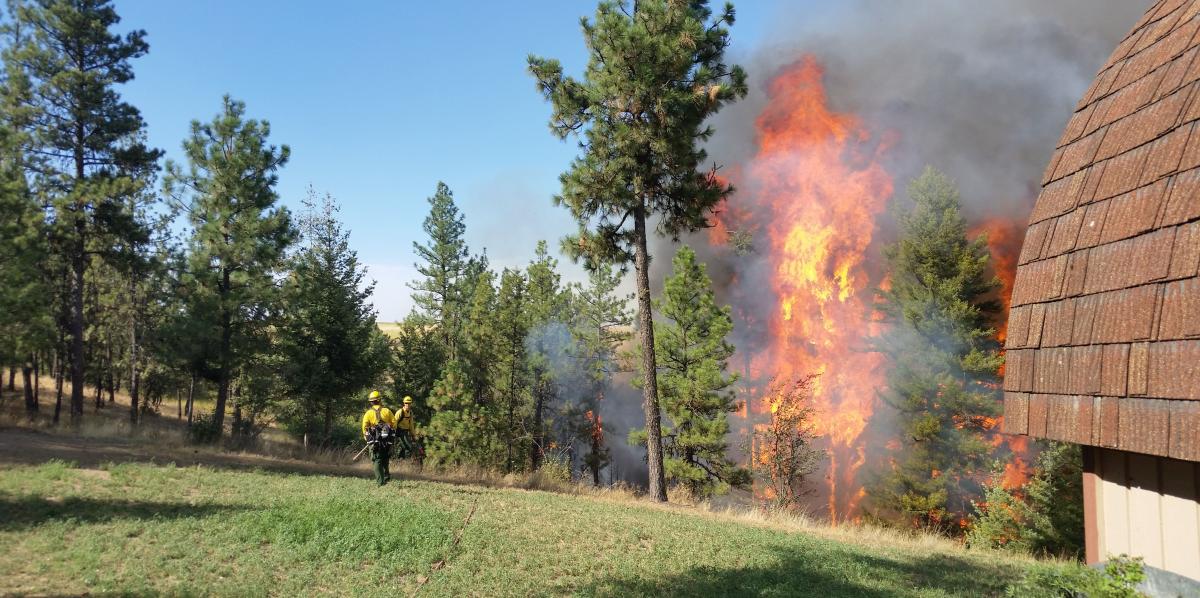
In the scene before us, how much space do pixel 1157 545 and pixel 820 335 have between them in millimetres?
35767

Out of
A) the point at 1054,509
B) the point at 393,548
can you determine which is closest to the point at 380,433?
the point at 393,548

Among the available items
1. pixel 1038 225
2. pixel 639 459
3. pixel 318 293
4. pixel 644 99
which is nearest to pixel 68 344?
pixel 318 293

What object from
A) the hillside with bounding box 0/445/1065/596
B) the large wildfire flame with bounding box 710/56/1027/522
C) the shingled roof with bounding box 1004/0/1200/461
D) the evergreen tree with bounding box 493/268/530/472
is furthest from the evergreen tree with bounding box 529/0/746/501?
the large wildfire flame with bounding box 710/56/1027/522

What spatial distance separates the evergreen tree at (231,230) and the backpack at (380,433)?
15784mm

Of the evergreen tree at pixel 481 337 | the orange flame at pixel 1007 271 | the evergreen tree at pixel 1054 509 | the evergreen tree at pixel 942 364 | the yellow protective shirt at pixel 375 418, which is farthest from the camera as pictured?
the evergreen tree at pixel 481 337

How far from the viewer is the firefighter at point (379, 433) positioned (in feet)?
46.4

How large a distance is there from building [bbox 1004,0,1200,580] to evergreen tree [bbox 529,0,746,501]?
1098 centimetres

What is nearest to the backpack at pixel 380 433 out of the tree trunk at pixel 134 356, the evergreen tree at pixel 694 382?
the evergreen tree at pixel 694 382

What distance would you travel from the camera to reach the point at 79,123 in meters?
24.5

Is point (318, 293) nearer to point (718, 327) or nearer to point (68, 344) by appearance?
point (718, 327)

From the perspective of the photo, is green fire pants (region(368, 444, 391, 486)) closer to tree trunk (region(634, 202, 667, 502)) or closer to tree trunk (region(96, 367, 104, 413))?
tree trunk (region(634, 202, 667, 502))

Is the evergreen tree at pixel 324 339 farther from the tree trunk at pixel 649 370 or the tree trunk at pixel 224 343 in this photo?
the tree trunk at pixel 649 370

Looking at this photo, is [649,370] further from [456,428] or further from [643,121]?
[456,428]

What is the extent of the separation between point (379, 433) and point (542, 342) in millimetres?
23084
